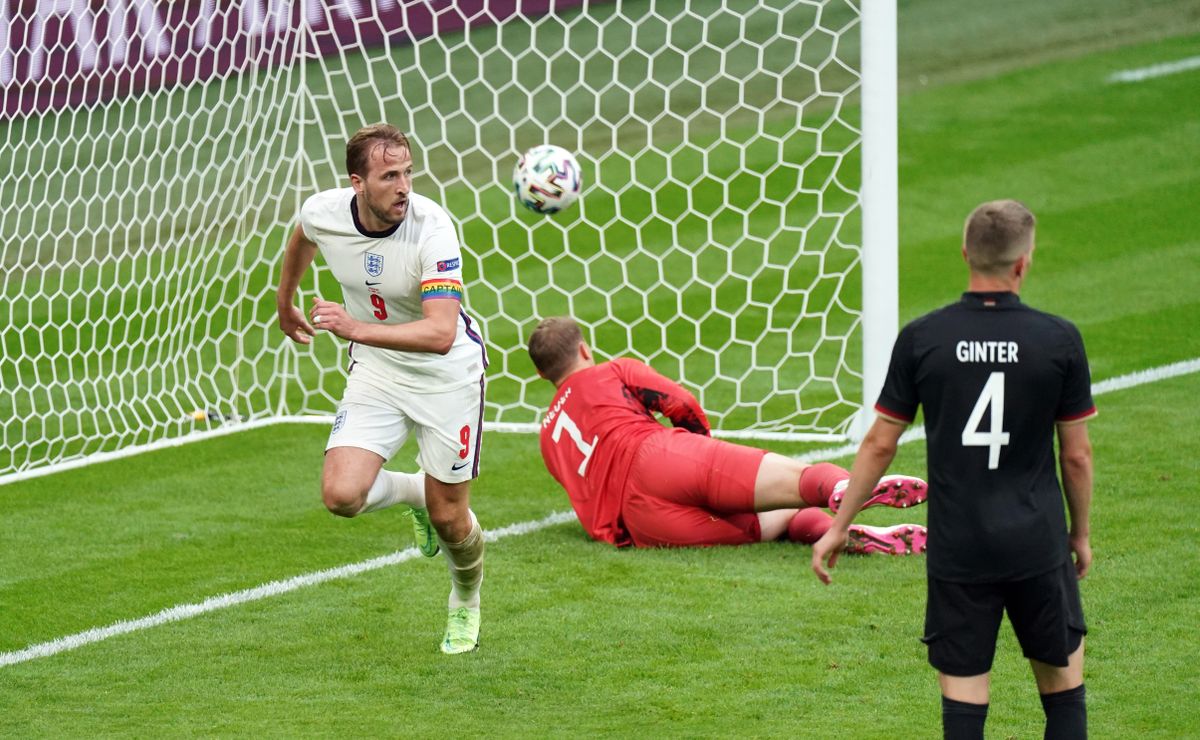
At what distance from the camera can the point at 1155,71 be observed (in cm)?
1537

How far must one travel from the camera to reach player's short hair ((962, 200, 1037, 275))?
3.62 m

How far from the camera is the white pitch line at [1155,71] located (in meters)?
Result: 15.2

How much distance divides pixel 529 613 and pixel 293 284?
56.2 inches

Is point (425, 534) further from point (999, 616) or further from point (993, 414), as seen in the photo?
point (993, 414)

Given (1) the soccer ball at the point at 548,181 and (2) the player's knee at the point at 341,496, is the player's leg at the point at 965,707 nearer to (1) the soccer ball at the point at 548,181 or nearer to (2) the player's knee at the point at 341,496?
(2) the player's knee at the point at 341,496

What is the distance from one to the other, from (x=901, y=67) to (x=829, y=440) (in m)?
8.90

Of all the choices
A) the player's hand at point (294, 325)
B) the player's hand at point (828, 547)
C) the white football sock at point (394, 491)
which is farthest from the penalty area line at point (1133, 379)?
the player's hand at point (828, 547)

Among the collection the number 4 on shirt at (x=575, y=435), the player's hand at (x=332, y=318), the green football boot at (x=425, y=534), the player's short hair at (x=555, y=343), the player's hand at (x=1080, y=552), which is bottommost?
the green football boot at (x=425, y=534)

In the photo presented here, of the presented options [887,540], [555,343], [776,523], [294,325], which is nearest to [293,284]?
[294,325]

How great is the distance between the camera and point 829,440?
805 cm

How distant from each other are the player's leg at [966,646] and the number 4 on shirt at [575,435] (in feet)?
9.28

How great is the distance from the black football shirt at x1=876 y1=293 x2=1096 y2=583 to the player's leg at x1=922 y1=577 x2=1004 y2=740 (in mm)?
46

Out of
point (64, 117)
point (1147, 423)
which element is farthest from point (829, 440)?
point (64, 117)

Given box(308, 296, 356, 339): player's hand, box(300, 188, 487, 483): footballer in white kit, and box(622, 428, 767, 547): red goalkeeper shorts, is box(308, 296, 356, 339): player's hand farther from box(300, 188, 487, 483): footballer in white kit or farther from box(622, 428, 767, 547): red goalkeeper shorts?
box(622, 428, 767, 547): red goalkeeper shorts
